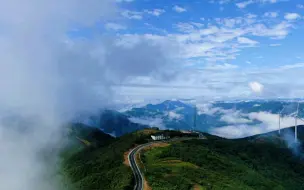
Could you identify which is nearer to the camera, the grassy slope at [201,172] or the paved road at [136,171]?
the paved road at [136,171]

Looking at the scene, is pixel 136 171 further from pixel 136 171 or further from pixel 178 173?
pixel 178 173

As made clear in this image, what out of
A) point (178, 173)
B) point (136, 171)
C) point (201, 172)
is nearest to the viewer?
point (178, 173)

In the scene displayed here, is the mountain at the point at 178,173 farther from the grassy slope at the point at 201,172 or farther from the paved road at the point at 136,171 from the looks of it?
the paved road at the point at 136,171

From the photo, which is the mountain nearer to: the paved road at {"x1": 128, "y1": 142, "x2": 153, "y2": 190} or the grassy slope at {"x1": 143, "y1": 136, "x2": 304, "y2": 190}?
the grassy slope at {"x1": 143, "y1": 136, "x2": 304, "y2": 190}

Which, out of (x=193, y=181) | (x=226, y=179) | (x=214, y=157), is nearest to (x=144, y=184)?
(x=193, y=181)

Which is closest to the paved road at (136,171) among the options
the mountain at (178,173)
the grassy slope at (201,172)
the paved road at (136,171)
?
the paved road at (136,171)

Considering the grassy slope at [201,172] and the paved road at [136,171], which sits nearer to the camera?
the paved road at [136,171]

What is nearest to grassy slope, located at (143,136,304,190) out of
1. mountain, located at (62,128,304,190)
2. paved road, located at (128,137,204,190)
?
mountain, located at (62,128,304,190)

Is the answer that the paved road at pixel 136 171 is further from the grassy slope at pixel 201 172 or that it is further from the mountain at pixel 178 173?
the grassy slope at pixel 201 172

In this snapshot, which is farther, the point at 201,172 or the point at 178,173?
the point at 201,172

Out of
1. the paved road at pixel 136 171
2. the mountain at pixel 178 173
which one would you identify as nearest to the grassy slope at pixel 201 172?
the mountain at pixel 178 173

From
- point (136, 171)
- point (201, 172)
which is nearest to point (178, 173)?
point (201, 172)

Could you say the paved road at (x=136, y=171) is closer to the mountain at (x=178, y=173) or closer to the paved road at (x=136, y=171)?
the paved road at (x=136, y=171)

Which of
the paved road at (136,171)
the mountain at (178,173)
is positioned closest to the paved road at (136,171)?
the paved road at (136,171)
